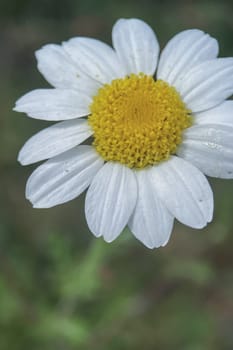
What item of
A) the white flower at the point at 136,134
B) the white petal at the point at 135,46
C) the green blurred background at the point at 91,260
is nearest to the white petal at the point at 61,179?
the white flower at the point at 136,134

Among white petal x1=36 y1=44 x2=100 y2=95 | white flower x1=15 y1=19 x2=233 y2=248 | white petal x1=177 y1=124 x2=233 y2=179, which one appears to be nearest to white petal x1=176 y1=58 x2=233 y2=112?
white flower x1=15 y1=19 x2=233 y2=248

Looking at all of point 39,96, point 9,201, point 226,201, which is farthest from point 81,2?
point 39,96

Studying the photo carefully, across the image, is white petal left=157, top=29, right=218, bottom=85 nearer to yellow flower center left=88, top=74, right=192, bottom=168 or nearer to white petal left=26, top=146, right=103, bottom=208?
yellow flower center left=88, top=74, right=192, bottom=168

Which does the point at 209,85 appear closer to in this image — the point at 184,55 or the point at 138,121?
the point at 184,55

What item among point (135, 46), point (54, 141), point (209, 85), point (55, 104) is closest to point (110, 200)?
point (54, 141)

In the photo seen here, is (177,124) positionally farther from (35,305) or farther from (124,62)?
(35,305)
